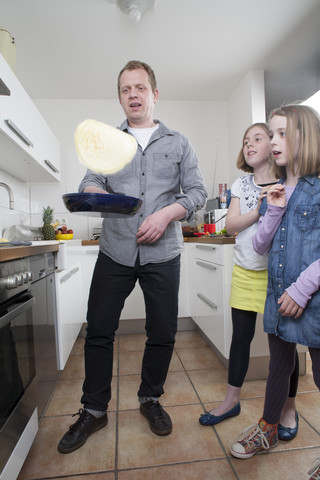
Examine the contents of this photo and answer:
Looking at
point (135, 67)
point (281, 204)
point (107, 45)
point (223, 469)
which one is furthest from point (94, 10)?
point (223, 469)

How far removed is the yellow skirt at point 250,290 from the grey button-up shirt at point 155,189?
0.88 feet

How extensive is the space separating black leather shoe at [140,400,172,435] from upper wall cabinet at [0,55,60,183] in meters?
1.33

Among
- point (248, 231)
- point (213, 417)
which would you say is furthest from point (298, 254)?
point (213, 417)

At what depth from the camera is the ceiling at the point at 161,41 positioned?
1.80 m

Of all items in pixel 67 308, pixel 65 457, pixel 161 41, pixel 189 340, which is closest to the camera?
pixel 65 457

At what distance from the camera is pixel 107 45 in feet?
6.91

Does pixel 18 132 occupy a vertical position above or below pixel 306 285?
above

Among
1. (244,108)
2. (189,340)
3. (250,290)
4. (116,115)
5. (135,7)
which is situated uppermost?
(135,7)

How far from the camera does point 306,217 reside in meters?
0.82

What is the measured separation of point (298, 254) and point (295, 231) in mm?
61

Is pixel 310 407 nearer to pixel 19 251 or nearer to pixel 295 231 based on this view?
pixel 295 231

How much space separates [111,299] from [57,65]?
1.48 m

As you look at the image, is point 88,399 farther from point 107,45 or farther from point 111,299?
point 107,45

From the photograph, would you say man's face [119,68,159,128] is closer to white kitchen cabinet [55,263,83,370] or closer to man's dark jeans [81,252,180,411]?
man's dark jeans [81,252,180,411]
